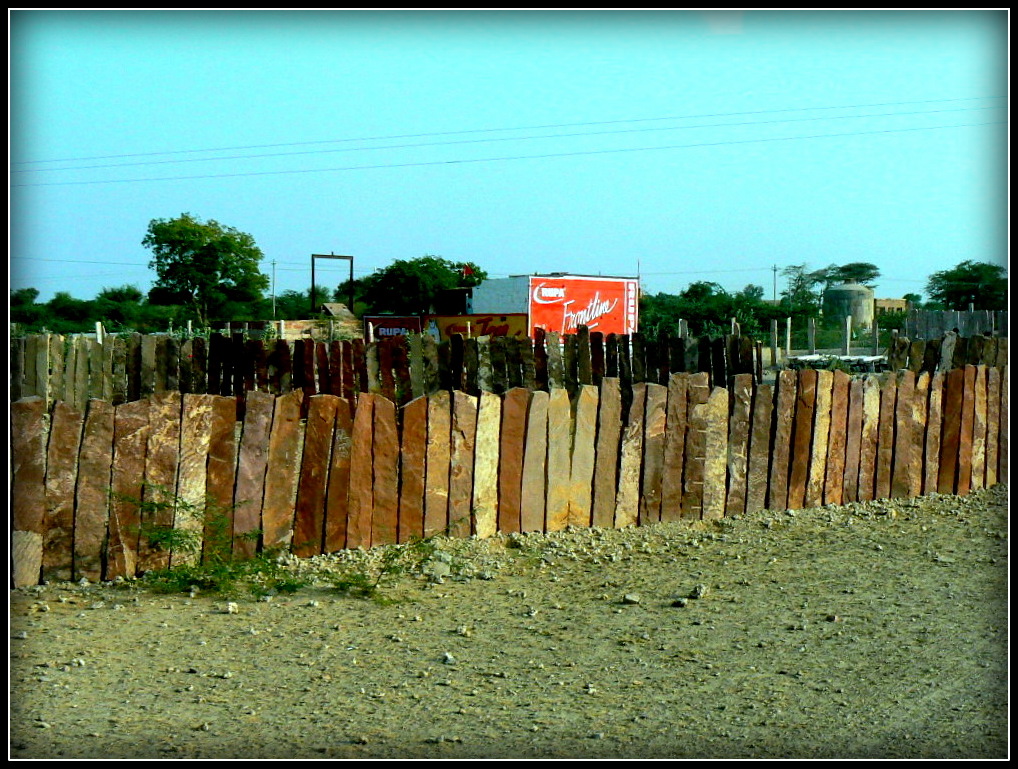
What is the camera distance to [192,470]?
588 centimetres

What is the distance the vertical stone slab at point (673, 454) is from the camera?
723 cm

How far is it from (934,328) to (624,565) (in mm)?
20007

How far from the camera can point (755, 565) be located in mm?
6340

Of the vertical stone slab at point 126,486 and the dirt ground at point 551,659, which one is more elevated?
the vertical stone slab at point 126,486

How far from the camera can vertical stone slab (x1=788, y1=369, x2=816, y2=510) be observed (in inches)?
303

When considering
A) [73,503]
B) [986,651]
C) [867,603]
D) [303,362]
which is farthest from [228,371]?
[986,651]

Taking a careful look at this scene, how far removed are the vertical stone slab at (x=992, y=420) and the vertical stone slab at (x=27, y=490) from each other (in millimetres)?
7086

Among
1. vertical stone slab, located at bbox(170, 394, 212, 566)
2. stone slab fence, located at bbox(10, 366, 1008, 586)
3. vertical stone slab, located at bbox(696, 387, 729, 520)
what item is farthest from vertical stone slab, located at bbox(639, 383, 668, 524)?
vertical stone slab, located at bbox(170, 394, 212, 566)

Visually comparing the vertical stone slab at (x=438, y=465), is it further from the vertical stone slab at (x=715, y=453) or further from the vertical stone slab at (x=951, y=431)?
the vertical stone slab at (x=951, y=431)

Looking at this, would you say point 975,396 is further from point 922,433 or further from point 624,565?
point 624,565

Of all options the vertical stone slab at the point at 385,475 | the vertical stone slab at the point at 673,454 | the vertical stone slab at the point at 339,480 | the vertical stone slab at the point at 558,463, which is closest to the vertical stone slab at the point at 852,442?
the vertical stone slab at the point at 673,454

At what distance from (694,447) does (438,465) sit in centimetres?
189

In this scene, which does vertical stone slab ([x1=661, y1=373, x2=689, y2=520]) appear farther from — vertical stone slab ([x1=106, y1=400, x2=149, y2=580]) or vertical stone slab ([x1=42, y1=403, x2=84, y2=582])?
vertical stone slab ([x1=42, y1=403, x2=84, y2=582])

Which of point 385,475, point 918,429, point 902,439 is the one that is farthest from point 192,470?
point 918,429
